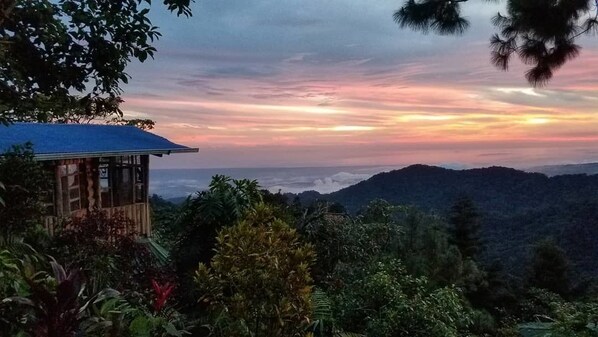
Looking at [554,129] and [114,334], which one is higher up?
[554,129]

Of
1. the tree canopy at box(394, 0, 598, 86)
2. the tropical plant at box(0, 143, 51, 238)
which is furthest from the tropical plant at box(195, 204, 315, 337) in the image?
the tree canopy at box(394, 0, 598, 86)

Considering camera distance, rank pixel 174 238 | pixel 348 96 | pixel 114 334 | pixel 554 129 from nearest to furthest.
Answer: pixel 114 334
pixel 174 238
pixel 348 96
pixel 554 129

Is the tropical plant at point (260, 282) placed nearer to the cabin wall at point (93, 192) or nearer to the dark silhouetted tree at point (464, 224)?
the cabin wall at point (93, 192)

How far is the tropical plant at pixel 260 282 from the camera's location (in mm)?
4719

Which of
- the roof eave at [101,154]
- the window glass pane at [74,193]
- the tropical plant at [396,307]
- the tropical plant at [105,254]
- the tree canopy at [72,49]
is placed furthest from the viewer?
the window glass pane at [74,193]

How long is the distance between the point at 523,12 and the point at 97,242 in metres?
6.66

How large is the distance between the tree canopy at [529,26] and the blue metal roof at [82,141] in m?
5.75

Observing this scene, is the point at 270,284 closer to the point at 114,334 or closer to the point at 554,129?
the point at 114,334

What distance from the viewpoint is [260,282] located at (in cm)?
472

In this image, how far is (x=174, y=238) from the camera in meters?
8.71

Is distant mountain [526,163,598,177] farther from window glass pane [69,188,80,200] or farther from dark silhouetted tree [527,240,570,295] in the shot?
window glass pane [69,188,80,200]

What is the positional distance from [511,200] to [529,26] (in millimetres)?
33459

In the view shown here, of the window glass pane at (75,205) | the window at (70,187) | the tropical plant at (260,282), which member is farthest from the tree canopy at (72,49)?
the window glass pane at (75,205)

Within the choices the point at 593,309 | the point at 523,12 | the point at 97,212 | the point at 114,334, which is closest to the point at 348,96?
the point at 523,12
